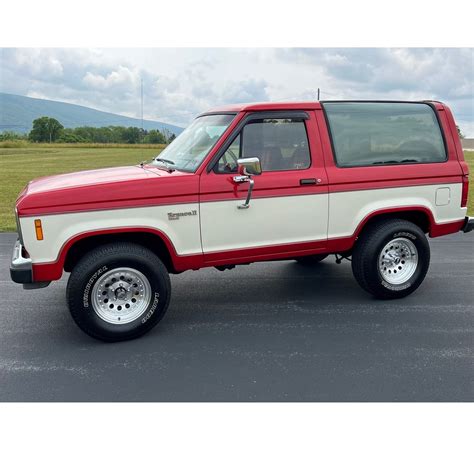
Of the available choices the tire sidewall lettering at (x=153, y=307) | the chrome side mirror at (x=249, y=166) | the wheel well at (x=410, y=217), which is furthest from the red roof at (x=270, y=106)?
the tire sidewall lettering at (x=153, y=307)

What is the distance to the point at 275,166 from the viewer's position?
5.16 meters

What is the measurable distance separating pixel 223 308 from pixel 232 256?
0.77 m

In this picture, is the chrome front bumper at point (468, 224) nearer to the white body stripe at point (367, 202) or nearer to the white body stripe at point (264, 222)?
the white body stripe at point (367, 202)

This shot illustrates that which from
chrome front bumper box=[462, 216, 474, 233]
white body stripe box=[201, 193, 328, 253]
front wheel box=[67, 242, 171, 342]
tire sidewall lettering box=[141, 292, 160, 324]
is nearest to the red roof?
white body stripe box=[201, 193, 328, 253]

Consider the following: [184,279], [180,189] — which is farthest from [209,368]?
[184,279]

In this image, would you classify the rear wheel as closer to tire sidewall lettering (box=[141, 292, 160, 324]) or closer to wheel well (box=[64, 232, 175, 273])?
wheel well (box=[64, 232, 175, 273])

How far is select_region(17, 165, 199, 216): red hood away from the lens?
442 cm

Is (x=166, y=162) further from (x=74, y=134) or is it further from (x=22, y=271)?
(x=74, y=134)

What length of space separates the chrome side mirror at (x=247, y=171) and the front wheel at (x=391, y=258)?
5.25 ft

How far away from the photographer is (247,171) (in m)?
4.82

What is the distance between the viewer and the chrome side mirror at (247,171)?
4625mm

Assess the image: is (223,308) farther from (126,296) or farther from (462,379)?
(462,379)

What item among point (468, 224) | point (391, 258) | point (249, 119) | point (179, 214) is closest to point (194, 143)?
point (249, 119)

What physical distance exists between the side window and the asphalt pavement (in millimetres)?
1609
